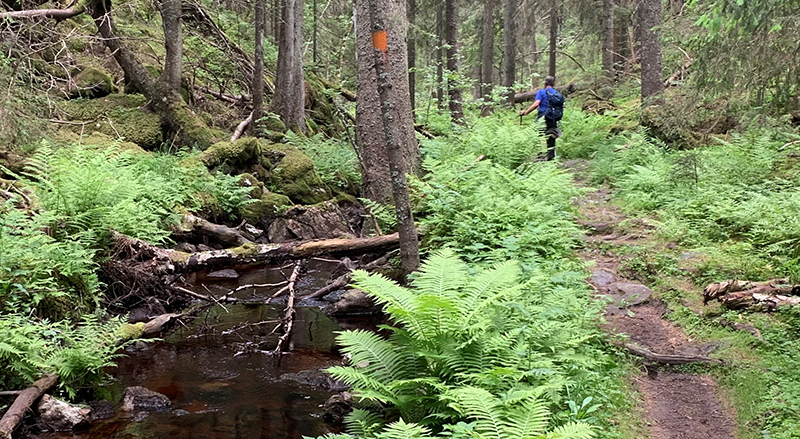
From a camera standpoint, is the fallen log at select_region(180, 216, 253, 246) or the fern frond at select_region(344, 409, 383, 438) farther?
the fallen log at select_region(180, 216, 253, 246)

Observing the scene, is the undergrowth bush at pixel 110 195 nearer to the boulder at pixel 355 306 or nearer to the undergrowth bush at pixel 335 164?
the boulder at pixel 355 306

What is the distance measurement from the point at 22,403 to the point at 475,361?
3758 millimetres

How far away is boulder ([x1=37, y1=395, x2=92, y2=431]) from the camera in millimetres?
4801

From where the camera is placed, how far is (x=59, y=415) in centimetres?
487

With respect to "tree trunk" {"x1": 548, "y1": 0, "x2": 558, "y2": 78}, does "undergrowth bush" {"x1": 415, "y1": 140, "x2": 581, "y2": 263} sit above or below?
below

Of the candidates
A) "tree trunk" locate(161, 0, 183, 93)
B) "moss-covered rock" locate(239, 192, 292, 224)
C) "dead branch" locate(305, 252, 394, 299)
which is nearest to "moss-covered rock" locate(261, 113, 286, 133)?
"tree trunk" locate(161, 0, 183, 93)

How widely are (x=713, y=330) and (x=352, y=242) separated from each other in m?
4.60

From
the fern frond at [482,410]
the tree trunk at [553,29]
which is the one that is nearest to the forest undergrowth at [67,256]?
the fern frond at [482,410]

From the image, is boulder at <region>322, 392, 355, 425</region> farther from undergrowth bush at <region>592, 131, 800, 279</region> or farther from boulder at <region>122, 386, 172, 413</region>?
undergrowth bush at <region>592, 131, 800, 279</region>

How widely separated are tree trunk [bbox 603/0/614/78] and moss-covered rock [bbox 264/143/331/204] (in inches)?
553

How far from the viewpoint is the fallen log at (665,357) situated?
487cm

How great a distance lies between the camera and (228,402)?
541 cm

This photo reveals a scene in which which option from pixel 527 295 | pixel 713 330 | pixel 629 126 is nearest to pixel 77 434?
pixel 527 295

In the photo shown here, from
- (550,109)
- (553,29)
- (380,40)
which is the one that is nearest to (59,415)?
(380,40)
